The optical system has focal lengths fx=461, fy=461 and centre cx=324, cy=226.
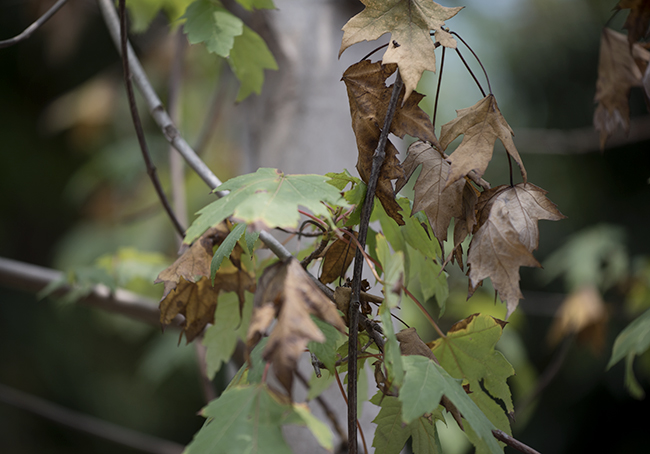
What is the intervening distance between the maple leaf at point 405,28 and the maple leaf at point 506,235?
0.11m

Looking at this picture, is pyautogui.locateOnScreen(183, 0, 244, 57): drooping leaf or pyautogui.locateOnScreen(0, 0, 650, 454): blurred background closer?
pyautogui.locateOnScreen(183, 0, 244, 57): drooping leaf

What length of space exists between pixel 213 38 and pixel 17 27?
3128 millimetres

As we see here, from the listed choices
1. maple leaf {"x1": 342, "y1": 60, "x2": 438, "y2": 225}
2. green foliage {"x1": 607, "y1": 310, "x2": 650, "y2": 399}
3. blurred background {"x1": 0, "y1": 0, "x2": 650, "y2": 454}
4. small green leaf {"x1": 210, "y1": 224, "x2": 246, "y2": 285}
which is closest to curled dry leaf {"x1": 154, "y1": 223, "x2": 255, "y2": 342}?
small green leaf {"x1": 210, "y1": 224, "x2": 246, "y2": 285}

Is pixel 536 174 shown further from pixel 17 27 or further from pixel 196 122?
pixel 17 27

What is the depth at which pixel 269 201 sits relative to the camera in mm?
284

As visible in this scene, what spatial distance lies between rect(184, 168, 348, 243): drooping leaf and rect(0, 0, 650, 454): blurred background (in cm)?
123

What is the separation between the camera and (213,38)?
1.53 feet

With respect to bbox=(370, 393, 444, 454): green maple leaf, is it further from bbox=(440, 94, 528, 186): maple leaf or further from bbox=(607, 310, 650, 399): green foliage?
bbox=(607, 310, 650, 399): green foliage

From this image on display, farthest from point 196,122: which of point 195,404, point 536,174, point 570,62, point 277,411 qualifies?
point 570,62

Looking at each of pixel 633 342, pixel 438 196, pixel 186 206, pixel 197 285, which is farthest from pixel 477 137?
pixel 186 206

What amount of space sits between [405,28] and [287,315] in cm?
22

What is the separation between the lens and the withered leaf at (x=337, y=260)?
1.22ft

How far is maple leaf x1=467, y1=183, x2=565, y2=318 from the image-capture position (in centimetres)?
32

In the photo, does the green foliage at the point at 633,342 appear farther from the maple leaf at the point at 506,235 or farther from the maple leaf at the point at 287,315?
the maple leaf at the point at 287,315
